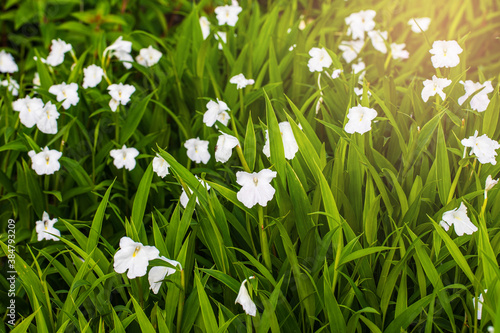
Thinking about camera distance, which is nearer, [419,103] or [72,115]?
[419,103]

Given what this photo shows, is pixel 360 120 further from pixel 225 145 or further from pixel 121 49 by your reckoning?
pixel 121 49

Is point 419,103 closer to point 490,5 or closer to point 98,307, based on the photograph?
point 98,307

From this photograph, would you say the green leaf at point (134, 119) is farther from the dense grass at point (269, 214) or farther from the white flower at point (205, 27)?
the white flower at point (205, 27)

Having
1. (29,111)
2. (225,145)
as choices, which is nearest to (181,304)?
(225,145)

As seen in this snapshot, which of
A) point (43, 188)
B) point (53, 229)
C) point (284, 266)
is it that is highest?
point (43, 188)

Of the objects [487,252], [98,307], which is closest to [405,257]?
[487,252]

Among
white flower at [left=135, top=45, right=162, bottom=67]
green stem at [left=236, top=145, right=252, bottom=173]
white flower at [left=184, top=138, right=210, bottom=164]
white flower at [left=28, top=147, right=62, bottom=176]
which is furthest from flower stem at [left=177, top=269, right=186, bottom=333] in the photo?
white flower at [left=135, top=45, right=162, bottom=67]
